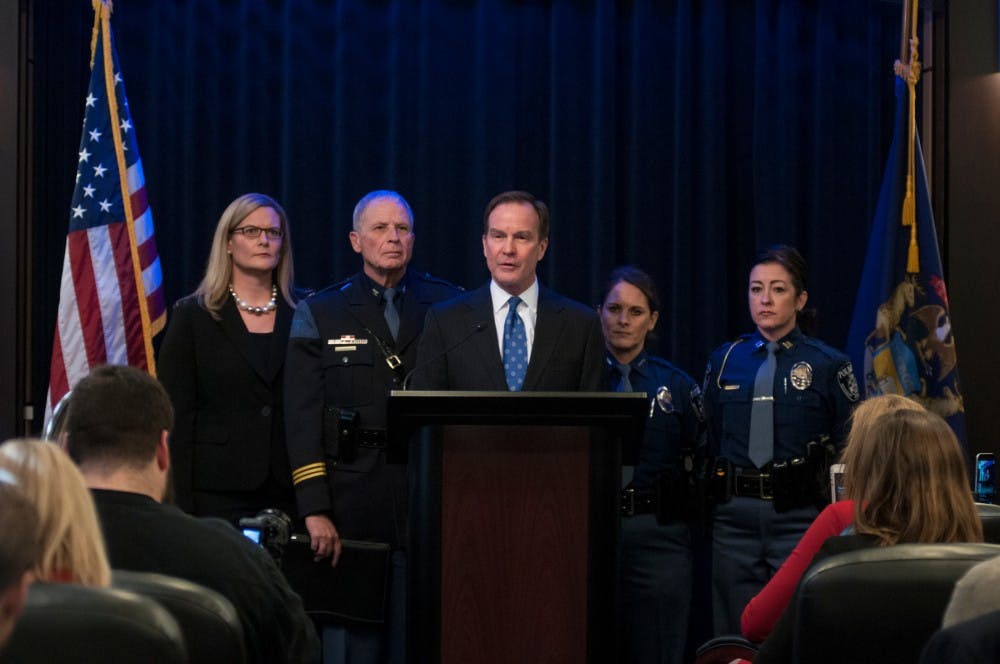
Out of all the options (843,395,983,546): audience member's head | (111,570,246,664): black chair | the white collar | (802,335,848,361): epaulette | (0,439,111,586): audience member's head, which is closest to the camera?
(0,439,111,586): audience member's head

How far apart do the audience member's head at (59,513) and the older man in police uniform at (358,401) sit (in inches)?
102

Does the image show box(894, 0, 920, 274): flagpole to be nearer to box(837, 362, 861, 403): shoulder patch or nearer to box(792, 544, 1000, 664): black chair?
box(837, 362, 861, 403): shoulder patch

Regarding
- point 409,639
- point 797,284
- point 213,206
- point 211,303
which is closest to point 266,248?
point 211,303

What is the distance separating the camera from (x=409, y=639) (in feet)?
11.5

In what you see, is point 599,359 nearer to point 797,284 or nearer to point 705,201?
point 797,284

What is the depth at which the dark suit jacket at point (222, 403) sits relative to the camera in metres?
4.54

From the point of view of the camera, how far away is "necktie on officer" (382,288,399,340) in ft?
15.2

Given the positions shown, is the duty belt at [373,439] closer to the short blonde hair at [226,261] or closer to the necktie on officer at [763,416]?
the short blonde hair at [226,261]

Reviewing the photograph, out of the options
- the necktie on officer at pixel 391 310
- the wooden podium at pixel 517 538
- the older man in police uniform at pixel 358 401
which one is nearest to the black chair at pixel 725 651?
the wooden podium at pixel 517 538

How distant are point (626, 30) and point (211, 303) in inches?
97.6

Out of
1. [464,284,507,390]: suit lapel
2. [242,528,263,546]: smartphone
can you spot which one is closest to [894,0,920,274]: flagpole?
[464,284,507,390]: suit lapel

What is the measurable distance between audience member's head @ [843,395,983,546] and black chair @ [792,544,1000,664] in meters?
0.53

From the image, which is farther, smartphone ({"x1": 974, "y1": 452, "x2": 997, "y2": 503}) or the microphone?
smartphone ({"x1": 974, "y1": 452, "x2": 997, "y2": 503})

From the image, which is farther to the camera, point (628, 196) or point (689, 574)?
point (628, 196)
